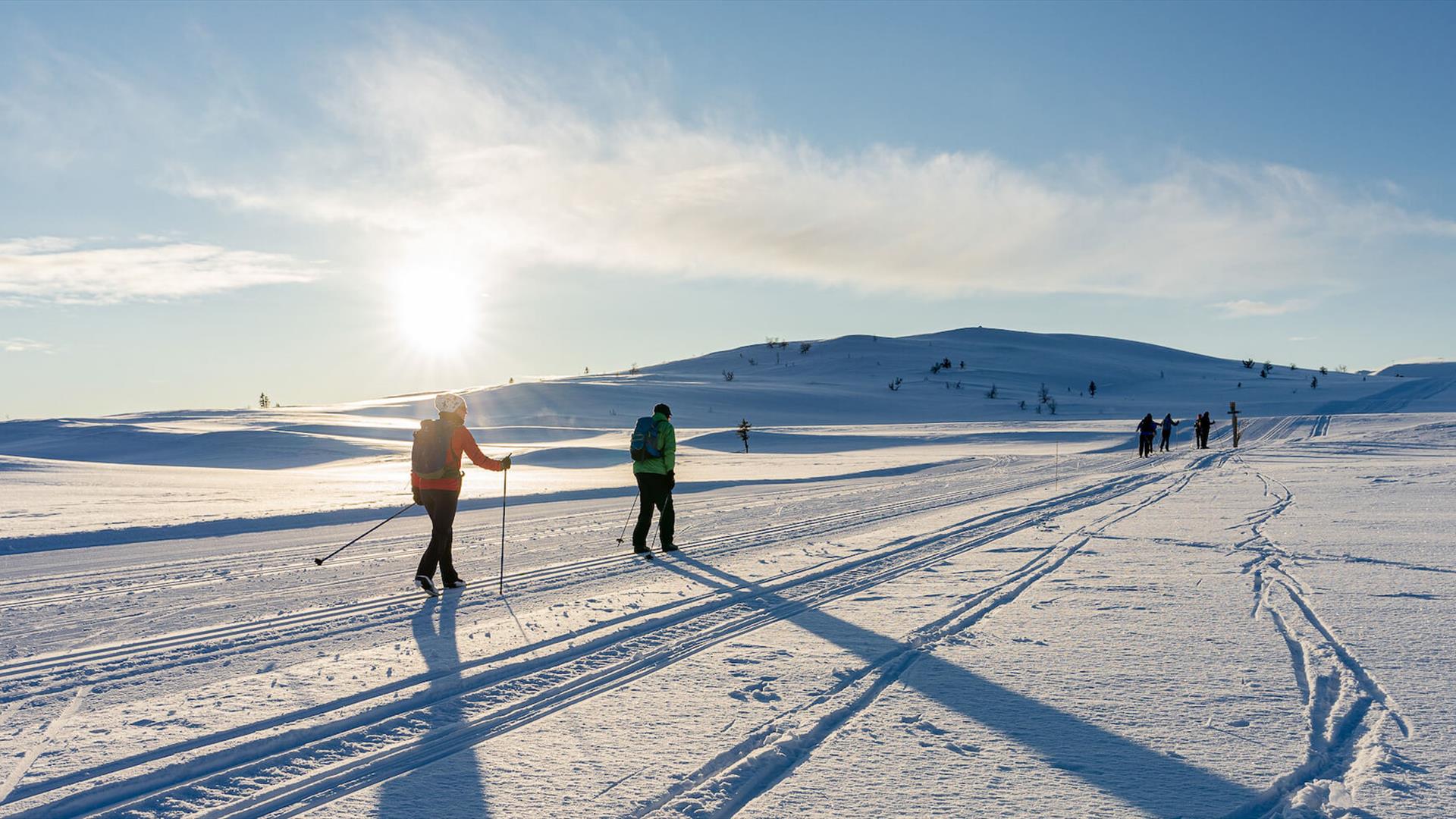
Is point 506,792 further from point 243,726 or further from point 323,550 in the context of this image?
point 323,550

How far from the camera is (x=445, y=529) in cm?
825

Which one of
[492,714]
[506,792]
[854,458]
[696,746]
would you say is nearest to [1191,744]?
[696,746]

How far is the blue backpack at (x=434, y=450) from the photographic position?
27.1 ft

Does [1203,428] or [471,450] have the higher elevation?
[471,450]

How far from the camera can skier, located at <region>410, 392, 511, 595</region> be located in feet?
27.0

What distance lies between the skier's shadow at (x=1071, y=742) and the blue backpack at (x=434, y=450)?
3988 mm

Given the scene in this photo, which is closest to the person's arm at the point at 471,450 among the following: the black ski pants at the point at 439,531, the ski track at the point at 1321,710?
the black ski pants at the point at 439,531

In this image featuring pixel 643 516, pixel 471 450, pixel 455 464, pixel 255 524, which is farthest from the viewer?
pixel 255 524

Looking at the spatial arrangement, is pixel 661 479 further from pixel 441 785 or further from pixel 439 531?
pixel 441 785

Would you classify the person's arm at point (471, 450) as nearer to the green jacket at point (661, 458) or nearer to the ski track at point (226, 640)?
the ski track at point (226, 640)

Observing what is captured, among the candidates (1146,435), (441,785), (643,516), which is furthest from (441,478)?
(1146,435)

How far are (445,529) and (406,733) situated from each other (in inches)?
158

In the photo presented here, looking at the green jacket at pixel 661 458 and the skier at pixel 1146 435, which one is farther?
the skier at pixel 1146 435

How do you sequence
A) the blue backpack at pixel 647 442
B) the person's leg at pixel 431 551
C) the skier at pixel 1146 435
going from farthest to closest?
the skier at pixel 1146 435 → the blue backpack at pixel 647 442 → the person's leg at pixel 431 551
